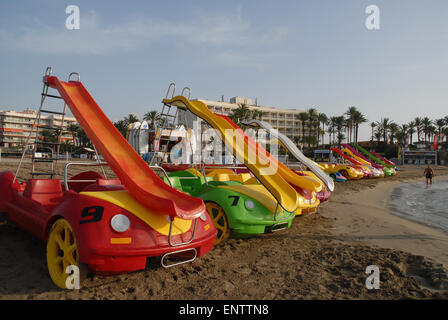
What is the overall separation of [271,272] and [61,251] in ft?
9.29

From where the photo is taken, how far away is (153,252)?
135 inches

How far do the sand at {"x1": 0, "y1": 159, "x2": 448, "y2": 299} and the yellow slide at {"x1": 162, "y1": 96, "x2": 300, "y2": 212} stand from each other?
0.89 metres

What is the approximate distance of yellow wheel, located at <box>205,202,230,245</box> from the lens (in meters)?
5.61

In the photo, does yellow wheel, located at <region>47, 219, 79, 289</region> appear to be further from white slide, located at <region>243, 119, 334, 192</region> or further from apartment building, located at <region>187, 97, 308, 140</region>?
apartment building, located at <region>187, 97, 308, 140</region>

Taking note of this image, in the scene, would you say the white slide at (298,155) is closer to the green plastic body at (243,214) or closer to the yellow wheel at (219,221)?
the green plastic body at (243,214)

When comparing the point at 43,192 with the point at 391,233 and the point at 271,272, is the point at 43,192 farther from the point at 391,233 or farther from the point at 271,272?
the point at 391,233

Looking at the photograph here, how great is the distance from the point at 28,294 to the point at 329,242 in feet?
16.5

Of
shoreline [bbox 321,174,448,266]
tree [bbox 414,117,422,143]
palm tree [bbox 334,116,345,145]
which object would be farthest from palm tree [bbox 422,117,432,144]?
shoreline [bbox 321,174,448,266]

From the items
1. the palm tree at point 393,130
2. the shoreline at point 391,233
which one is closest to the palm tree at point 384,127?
the palm tree at point 393,130

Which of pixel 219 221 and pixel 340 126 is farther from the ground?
pixel 340 126

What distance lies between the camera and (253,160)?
6879 mm

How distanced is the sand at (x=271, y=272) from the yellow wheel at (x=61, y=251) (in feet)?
0.48

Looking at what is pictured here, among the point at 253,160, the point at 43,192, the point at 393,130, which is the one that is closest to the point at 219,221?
the point at 253,160
